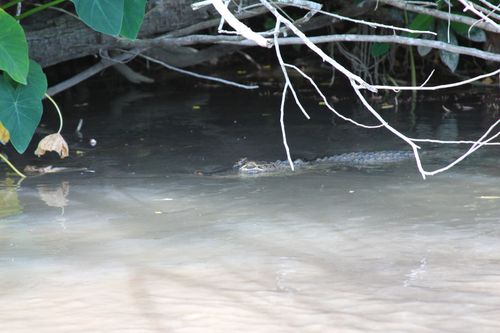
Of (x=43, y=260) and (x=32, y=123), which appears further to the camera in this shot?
(x=32, y=123)

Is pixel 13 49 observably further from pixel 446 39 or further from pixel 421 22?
pixel 446 39

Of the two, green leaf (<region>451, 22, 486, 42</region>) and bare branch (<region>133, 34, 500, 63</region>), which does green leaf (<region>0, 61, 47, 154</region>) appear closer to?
bare branch (<region>133, 34, 500, 63</region>)

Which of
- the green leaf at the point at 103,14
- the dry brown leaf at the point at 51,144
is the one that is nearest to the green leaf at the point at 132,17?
the green leaf at the point at 103,14

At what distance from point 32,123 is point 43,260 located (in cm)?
140

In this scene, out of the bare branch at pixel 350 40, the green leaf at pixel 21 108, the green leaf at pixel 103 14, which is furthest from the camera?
the green leaf at pixel 21 108

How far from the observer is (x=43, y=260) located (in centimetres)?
342

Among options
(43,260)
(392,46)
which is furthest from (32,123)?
(392,46)

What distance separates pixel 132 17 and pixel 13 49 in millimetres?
635

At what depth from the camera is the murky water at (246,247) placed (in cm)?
280

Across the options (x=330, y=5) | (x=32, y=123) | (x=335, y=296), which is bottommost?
(x=335, y=296)

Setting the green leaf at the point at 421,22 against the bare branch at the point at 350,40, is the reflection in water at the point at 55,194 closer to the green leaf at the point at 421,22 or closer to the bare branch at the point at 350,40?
the bare branch at the point at 350,40

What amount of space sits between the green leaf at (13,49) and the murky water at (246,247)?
68 centimetres

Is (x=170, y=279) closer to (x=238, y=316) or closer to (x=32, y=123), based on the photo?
(x=238, y=316)

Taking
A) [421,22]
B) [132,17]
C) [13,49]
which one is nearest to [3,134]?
[13,49]
